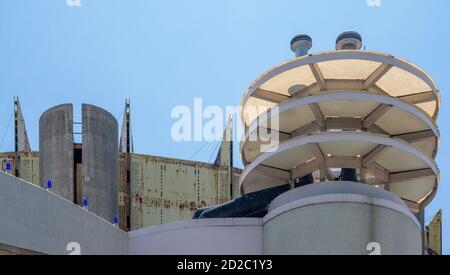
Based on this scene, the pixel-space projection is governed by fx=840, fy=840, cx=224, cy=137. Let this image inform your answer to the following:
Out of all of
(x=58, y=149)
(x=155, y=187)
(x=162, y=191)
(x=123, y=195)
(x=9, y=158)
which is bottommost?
(x=123, y=195)

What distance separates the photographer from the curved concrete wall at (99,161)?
4250cm

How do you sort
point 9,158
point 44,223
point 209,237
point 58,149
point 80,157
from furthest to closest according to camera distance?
1. point 9,158
2. point 80,157
3. point 58,149
4. point 209,237
5. point 44,223

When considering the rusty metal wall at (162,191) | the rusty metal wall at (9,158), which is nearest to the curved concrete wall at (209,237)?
the rusty metal wall at (162,191)

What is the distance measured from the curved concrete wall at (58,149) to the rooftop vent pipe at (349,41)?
15.8 metres

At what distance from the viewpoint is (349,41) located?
33.3 m

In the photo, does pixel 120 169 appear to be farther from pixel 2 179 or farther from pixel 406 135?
pixel 2 179

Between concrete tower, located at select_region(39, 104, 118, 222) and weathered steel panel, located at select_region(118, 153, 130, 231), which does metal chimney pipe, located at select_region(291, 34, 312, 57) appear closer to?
concrete tower, located at select_region(39, 104, 118, 222)

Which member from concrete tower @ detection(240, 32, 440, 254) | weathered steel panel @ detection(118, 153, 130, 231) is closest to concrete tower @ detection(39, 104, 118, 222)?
weathered steel panel @ detection(118, 153, 130, 231)

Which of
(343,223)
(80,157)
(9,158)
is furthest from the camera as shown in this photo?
(9,158)

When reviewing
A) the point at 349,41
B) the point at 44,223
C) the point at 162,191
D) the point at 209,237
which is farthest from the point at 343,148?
the point at 162,191

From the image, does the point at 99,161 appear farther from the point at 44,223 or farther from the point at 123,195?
the point at 44,223

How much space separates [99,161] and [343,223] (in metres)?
18.8
